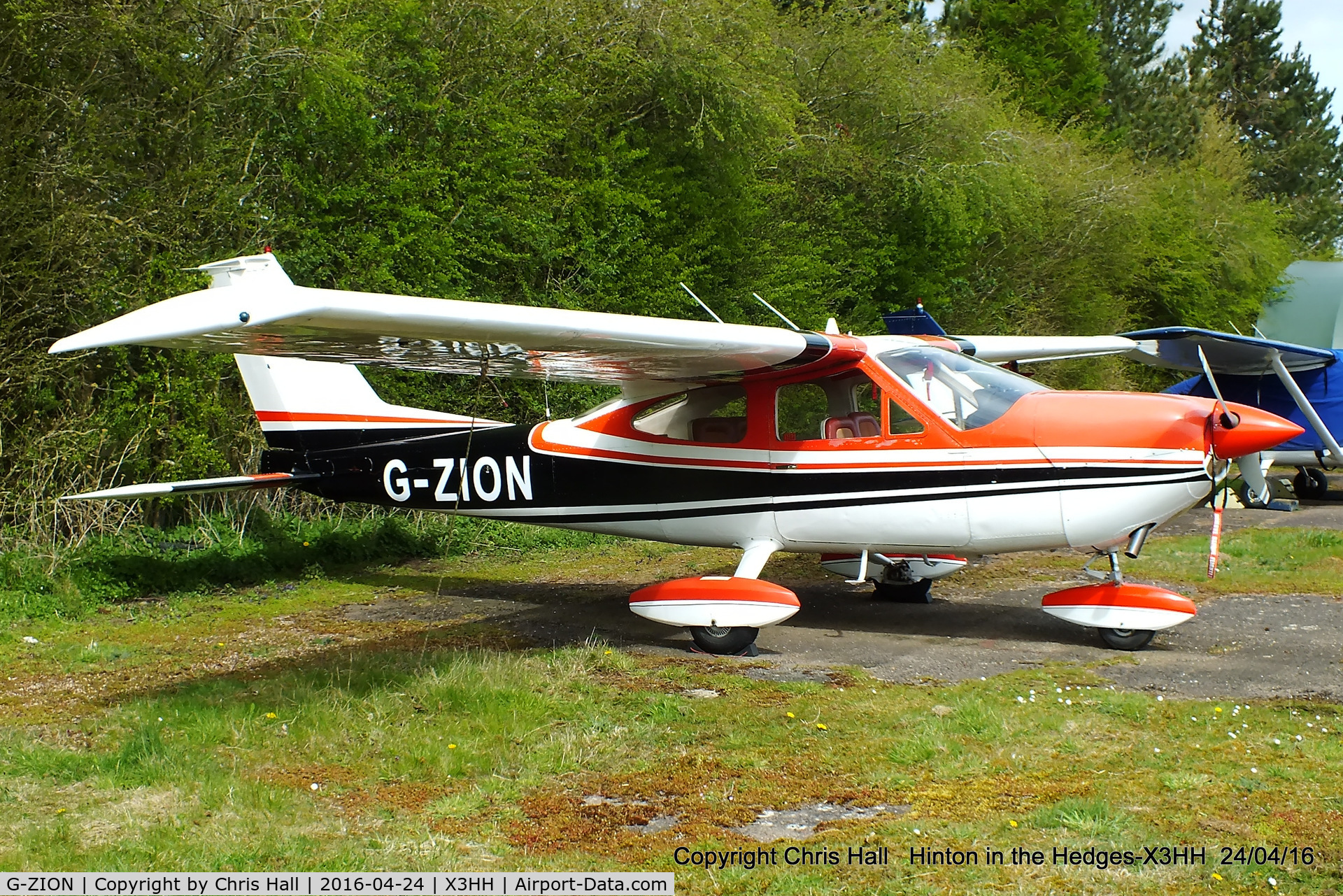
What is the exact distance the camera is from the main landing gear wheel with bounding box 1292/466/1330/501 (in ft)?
54.9

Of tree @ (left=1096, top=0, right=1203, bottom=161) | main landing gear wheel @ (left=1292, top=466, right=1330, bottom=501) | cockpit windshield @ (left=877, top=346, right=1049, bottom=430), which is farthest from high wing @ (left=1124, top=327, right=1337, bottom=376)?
tree @ (left=1096, top=0, right=1203, bottom=161)

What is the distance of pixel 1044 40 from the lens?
1390 inches

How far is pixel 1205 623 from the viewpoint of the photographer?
7559 mm

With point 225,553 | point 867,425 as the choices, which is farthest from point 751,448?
point 225,553

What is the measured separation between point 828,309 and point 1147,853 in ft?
44.7

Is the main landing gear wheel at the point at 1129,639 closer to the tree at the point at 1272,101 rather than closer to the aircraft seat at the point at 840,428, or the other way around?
the aircraft seat at the point at 840,428

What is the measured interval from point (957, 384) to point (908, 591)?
228 centimetres

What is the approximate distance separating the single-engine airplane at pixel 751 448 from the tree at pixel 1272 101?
5143 centimetres

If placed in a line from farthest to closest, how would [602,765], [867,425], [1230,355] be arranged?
[1230,355], [867,425], [602,765]

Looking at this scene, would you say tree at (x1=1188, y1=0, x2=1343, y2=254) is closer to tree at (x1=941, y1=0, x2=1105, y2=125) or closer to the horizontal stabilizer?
tree at (x1=941, y1=0, x2=1105, y2=125)

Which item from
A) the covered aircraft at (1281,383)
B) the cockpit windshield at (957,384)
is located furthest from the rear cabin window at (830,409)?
the covered aircraft at (1281,383)

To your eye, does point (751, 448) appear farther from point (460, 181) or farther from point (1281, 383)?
point (1281, 383)

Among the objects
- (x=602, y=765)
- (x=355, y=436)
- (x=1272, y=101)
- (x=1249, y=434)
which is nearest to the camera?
(x=602, y=765)

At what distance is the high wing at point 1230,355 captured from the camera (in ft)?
45.9
